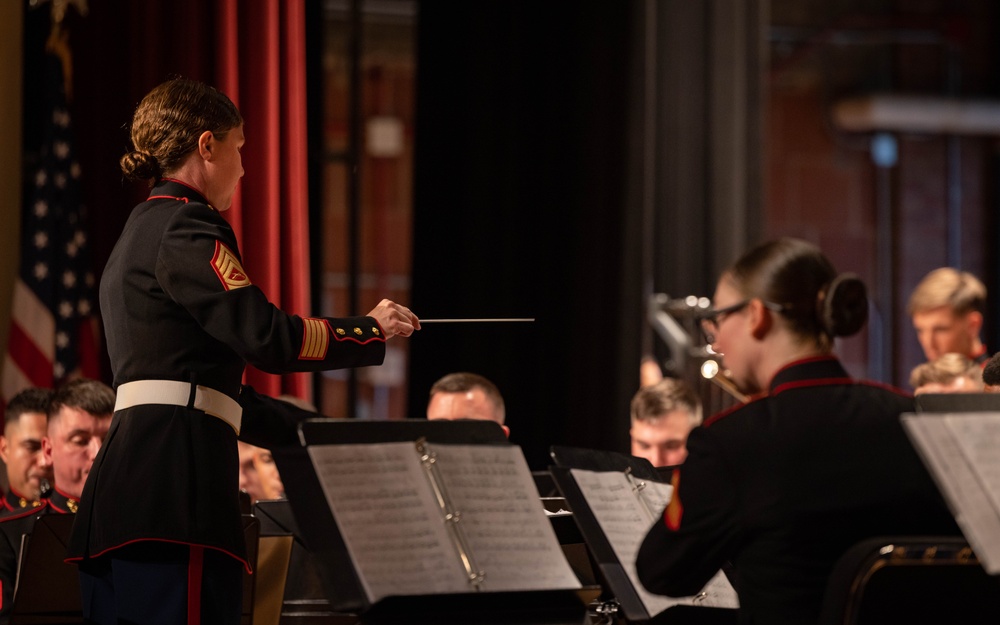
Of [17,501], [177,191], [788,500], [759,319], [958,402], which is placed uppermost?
[177,191]

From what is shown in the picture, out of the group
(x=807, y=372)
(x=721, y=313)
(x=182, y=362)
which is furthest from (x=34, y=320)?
(x=807, y=372)

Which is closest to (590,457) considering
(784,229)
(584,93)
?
(584,93)

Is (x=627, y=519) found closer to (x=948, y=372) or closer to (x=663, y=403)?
(x=663, y=403)

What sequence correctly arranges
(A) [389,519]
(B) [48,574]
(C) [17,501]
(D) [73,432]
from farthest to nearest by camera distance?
(C) [17,501]
(D) [73,432]
(B) [48,574]
(A) [389,519]

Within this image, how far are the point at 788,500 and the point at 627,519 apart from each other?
0.42 m

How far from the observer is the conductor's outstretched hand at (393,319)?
7.13ft

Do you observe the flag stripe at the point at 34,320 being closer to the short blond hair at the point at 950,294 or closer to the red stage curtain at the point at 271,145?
the red stage curtain at the point at 271,145

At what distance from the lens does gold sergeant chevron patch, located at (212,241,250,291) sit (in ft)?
6.53

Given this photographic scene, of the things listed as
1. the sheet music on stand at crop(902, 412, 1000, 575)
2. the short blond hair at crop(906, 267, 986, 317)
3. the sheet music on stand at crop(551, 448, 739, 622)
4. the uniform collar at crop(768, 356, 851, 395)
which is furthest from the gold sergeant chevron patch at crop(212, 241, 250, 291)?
the short blond hair at crop(906, 267, 986, 317)

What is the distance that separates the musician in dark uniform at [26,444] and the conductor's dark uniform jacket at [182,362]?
154 cm

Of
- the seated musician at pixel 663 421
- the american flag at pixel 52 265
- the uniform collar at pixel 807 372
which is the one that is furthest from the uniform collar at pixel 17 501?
the uniform collar at pixel 807 372

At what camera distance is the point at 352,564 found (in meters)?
1.66

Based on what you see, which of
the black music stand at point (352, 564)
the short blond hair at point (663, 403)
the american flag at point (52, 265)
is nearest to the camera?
the black music stand at point (352, 564)

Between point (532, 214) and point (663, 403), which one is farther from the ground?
point (532, 214)
